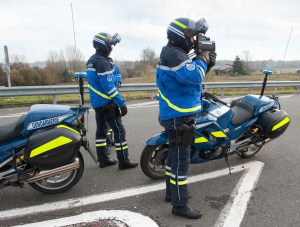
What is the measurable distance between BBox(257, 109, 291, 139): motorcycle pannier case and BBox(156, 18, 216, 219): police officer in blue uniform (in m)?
1.65

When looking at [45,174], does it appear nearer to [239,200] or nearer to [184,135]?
[184,135]

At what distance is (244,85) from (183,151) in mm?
10682

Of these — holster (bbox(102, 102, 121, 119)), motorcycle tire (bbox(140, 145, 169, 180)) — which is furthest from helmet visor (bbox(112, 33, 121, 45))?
motorcycle tire (bbox(140, 145, 169, 180))

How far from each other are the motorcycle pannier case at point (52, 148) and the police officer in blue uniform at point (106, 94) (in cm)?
99

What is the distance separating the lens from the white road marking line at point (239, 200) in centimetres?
251

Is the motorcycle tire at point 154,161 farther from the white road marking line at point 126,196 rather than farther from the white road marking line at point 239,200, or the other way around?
the white road marking line at point 239,200

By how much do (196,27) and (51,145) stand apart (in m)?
2.00

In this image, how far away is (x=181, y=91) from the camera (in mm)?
2504

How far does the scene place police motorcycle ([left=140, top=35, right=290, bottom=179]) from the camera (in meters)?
3.25

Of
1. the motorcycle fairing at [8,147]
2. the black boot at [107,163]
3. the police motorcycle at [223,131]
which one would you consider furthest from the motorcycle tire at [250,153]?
the motorcycle fairing at [8,147]

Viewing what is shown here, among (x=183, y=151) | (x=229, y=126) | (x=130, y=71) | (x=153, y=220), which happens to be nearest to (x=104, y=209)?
(x=153, y=220)

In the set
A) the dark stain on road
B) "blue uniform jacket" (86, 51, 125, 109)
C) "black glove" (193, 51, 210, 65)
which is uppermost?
"black glove" (193, 51, 210, 65)

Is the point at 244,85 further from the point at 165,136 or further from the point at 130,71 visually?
the point at 130,71

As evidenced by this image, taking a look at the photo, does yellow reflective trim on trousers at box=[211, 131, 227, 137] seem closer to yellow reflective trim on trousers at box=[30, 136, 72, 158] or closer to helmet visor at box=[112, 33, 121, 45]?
yellow reflective trim on trousers at box=[30, 136, 72, 158]
